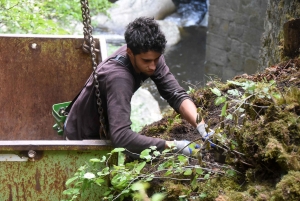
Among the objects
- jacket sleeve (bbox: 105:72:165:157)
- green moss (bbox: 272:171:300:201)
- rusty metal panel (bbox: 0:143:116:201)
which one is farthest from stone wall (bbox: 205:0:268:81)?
green moss (bbox: 272:171:300:201)

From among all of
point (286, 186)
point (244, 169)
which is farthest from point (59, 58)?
point (286, 186)

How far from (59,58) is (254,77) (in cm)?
187

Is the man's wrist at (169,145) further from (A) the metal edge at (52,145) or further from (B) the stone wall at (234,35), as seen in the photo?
(B) the stone wall at (234,35)

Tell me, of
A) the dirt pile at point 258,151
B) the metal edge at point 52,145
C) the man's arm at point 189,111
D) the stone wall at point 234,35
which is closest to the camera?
the dirt pile at point 258,151

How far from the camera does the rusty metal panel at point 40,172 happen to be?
3156 mm

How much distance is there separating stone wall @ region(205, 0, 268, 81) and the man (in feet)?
17.6

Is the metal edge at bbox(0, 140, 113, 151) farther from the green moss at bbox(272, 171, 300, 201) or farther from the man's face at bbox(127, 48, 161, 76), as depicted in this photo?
the green moss at bbox(272, 171, 300, 201)

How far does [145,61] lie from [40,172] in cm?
98

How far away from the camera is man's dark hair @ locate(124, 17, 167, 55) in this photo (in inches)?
131

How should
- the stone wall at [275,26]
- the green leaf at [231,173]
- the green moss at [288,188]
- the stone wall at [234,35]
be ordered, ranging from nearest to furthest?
the green moss at [288,188] < the green leaf at [231,173] < the stone wall at [275,26] < the stone wall at [234,35]

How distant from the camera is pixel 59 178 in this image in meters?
3.28

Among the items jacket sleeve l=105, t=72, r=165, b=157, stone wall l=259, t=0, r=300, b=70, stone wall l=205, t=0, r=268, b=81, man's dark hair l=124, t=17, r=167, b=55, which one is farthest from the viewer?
stone wall l=205, t=0, r=268, b=81

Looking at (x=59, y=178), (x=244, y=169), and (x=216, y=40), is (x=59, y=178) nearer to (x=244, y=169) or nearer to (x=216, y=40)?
(x=244, y=169)

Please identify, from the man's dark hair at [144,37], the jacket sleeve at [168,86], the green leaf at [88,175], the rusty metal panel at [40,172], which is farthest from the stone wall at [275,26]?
the green leaf at [88,175]
